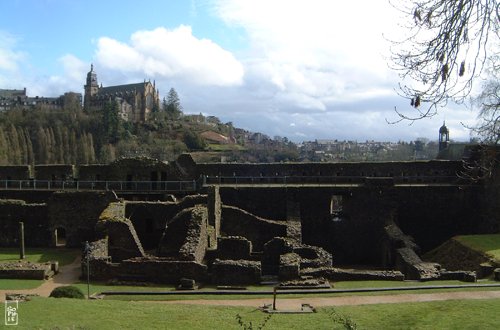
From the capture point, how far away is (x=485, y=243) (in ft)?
96.8

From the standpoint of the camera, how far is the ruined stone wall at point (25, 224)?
115ft

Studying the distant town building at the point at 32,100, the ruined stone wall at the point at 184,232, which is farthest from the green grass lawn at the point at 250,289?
the distant town building at the point at 32,100

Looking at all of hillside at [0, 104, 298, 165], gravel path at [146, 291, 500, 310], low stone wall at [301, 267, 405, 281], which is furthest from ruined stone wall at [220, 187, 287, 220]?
hillside at [0, 104, 298, 165]

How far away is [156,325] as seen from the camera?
54.2ft

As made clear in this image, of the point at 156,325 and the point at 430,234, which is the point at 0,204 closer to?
the point at 156,325

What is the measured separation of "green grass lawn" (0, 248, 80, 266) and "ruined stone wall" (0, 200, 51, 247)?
102 centimetres

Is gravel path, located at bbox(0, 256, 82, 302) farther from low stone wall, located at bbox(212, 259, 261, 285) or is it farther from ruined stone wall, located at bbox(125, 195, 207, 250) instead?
low stone wall, located at bbox(212, 259, 261, 285)

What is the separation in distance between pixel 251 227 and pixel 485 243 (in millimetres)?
13695

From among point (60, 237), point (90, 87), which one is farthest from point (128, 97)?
point (60, 237)

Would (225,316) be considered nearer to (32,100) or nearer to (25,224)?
(25,224)

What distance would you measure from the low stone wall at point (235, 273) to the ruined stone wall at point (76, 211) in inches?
531

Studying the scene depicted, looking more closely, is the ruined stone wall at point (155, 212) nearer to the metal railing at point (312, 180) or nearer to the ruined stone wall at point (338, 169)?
the metal railing at point (312, 180)

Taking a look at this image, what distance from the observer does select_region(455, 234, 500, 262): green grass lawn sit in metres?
27.3

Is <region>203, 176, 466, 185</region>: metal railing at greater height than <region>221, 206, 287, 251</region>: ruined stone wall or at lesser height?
greater
